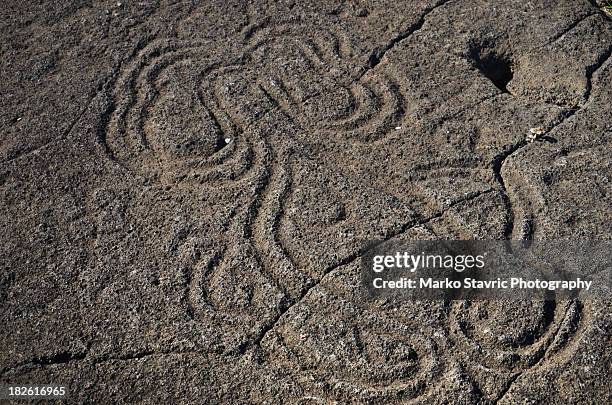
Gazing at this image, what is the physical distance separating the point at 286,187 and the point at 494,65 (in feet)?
3.50

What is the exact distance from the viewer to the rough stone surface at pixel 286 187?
7.07ft

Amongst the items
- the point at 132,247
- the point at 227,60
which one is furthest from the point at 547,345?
the point at 227,60

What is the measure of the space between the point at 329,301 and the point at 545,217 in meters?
0.74

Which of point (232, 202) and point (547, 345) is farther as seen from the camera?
point (232, 202)

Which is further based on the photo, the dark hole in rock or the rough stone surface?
the dark hole in rock

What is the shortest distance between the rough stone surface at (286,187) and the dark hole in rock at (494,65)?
1 centimetres

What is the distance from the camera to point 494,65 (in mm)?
3094

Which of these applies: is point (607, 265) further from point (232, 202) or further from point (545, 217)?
point (232, 202)

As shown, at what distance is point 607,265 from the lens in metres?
2.36

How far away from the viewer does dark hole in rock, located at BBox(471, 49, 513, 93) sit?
307 centimetres

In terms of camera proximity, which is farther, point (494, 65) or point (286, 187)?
point (494, 65)

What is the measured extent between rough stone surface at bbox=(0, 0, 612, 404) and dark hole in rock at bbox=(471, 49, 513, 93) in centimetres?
1

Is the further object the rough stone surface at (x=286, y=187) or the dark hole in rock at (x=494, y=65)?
the dark hole in rock at (x=494, y=65)

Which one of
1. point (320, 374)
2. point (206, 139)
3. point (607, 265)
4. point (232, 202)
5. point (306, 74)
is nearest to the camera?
point (320, 374)
